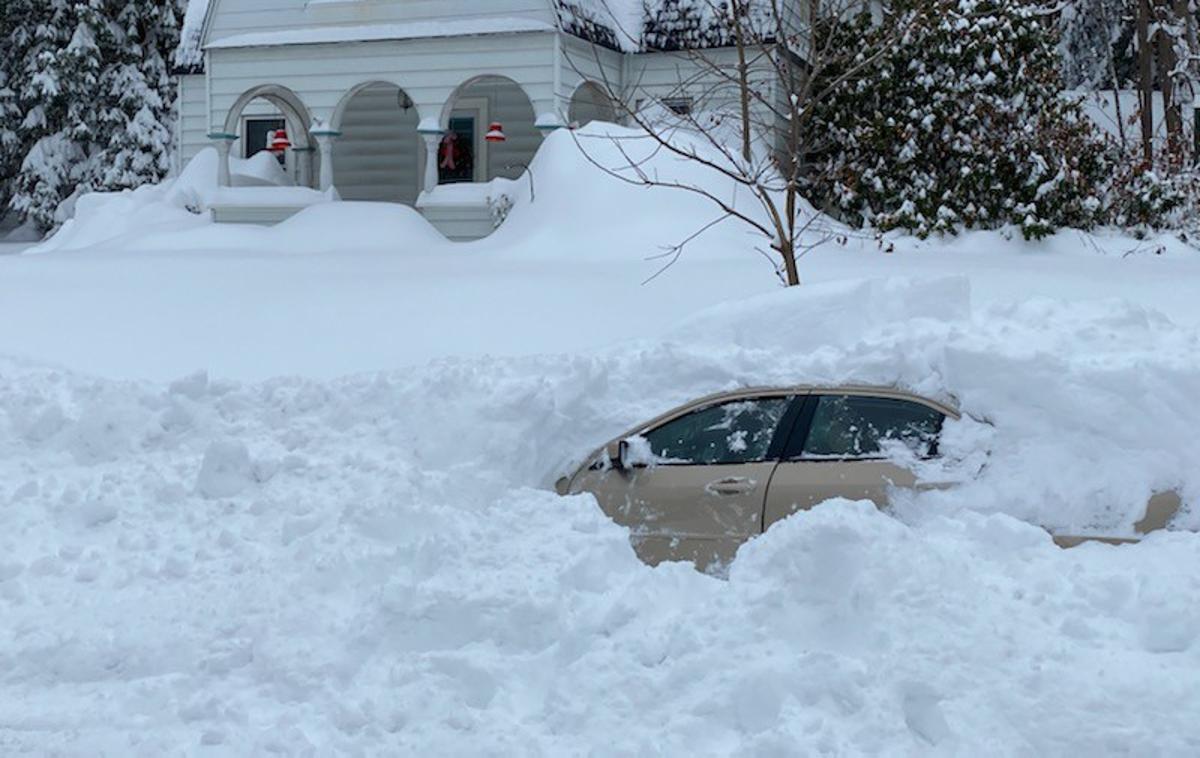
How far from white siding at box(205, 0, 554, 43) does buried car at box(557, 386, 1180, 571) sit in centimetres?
1352

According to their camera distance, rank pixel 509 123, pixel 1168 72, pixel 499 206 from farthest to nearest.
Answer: pixel 1168 72
pixel 509 123
pixel 499 206

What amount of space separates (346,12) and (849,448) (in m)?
16.3

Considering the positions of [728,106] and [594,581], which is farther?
[728,106]

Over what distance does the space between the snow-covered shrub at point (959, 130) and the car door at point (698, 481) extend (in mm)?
12152

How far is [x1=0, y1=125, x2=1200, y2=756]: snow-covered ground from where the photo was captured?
5.21 metres

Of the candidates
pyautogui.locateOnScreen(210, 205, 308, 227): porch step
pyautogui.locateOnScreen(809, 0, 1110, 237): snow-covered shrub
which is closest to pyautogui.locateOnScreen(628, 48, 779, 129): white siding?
pyautogui.locateOnScreen(809, 0, 1110, 237): snow-covered shrub

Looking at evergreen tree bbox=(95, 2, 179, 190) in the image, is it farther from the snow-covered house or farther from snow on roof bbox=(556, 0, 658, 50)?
snow on roof bbox=(556, 0, 658, 50)

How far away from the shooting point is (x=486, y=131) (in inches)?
969

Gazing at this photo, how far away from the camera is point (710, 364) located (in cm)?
864

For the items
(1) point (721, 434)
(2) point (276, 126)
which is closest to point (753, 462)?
(1) point (721, 434)

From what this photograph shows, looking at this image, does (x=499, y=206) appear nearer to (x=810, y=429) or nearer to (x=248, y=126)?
(x=248, y=126)

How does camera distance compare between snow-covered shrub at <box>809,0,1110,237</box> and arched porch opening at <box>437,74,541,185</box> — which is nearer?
snow-covered shrub at <box>809,0,1110,237</box>

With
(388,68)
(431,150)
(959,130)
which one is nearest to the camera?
(959,130)

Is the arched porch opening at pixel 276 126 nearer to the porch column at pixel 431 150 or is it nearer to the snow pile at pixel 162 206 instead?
the snow pile at pixel 162 206
